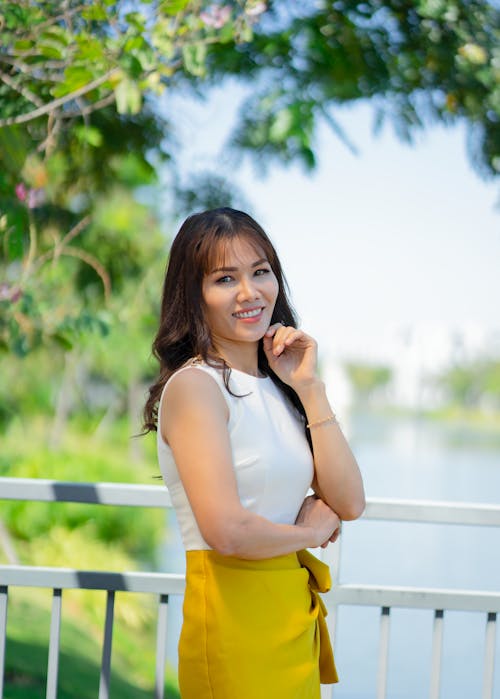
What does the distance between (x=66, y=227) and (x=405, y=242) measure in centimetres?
3844

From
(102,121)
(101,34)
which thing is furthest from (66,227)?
(101,34)

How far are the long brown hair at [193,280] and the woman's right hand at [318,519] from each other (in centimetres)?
24

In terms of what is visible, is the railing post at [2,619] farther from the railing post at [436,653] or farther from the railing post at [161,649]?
the railing post at [436,653]

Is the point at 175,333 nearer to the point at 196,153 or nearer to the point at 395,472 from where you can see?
the point at 196,153

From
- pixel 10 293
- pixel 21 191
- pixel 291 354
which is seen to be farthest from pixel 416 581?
pixel 291 354

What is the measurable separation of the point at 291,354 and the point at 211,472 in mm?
315

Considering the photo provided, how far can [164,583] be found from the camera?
1.95 m

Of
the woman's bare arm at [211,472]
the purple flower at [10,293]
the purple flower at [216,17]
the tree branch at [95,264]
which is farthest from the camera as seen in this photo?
the tree branch at [95,264]

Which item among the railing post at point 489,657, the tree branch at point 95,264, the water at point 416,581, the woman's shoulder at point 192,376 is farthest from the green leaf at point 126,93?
the water at point 416,581

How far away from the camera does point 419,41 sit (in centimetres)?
346

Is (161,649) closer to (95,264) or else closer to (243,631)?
(243,631)

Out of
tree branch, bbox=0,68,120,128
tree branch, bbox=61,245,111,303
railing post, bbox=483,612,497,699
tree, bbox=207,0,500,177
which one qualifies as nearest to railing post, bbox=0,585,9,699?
railing post, bbox=483,612,497,699

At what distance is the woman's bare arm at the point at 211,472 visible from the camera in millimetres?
1303

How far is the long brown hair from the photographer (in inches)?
57.1
